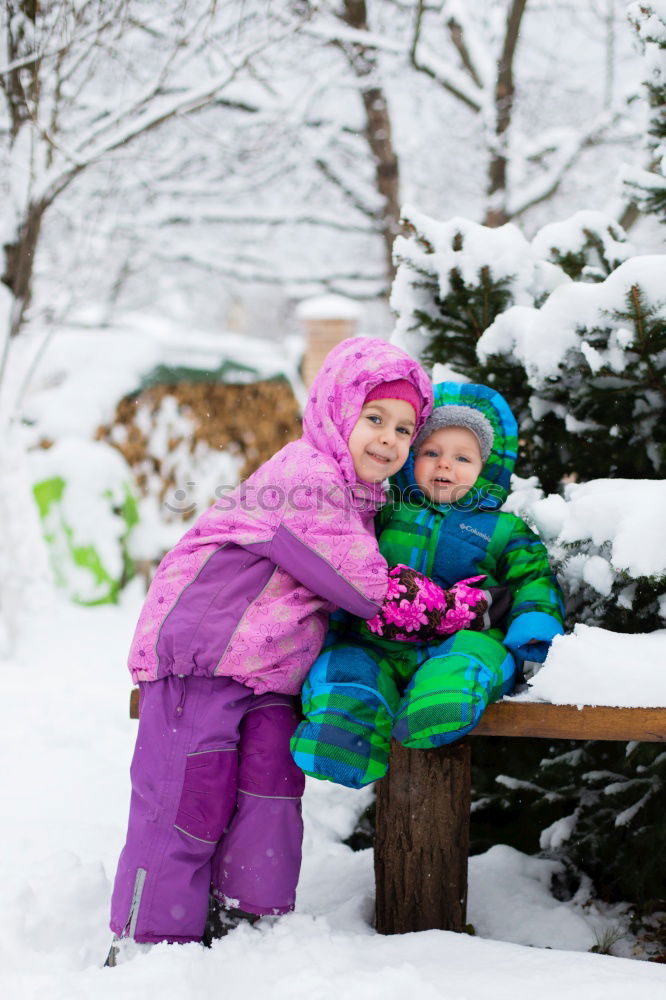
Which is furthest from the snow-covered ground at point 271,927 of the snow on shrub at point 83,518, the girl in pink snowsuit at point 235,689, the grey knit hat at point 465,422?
the snow on shrub at point 83,518

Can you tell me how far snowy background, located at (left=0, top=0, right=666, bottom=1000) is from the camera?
188 centimetres

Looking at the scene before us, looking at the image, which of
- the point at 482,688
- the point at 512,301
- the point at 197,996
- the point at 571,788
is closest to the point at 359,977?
the point at 197,996

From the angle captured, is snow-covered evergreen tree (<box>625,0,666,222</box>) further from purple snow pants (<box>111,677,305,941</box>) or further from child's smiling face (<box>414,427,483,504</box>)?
purple snow pants (<box>111,677,305,941</box>)

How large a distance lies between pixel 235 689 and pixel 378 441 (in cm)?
71

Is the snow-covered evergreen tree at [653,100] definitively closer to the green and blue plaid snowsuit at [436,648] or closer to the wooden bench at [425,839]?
the green and blue plaid snowsuit at [436,648]

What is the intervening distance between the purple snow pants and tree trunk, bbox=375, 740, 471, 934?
0.81 feet

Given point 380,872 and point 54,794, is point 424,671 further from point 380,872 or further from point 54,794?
point 54,794

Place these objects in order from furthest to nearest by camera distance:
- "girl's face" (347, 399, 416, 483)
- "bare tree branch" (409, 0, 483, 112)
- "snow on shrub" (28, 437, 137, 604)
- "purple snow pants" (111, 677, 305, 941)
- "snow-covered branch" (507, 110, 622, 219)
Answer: "snow-covered branch" (507, 110, 622, 219) → "bare tree branch" (409, 0, 483, 112) → "snow on shrub" (28, 437, 137, 604) → "girl's face" (347, 399, 416, 483) → "purple snow pants" (111, 677, 305, 941)

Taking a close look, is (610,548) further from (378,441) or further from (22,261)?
(22,261)

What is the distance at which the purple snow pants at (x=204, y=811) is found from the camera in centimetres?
192

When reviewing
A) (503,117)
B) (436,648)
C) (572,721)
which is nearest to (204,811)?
(436,648)

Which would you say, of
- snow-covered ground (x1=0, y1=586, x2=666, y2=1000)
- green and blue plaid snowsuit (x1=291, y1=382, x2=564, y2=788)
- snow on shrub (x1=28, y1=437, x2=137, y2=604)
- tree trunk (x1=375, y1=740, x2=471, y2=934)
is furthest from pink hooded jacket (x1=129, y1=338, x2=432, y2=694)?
snow on shrub (x1=28, y1=437, x2=137, y2=604)

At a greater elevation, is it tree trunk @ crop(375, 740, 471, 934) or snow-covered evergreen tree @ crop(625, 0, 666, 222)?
snow-covered evergreen tree @ crop(625, 0, 666, 222)

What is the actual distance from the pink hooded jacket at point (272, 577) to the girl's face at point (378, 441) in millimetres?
36
